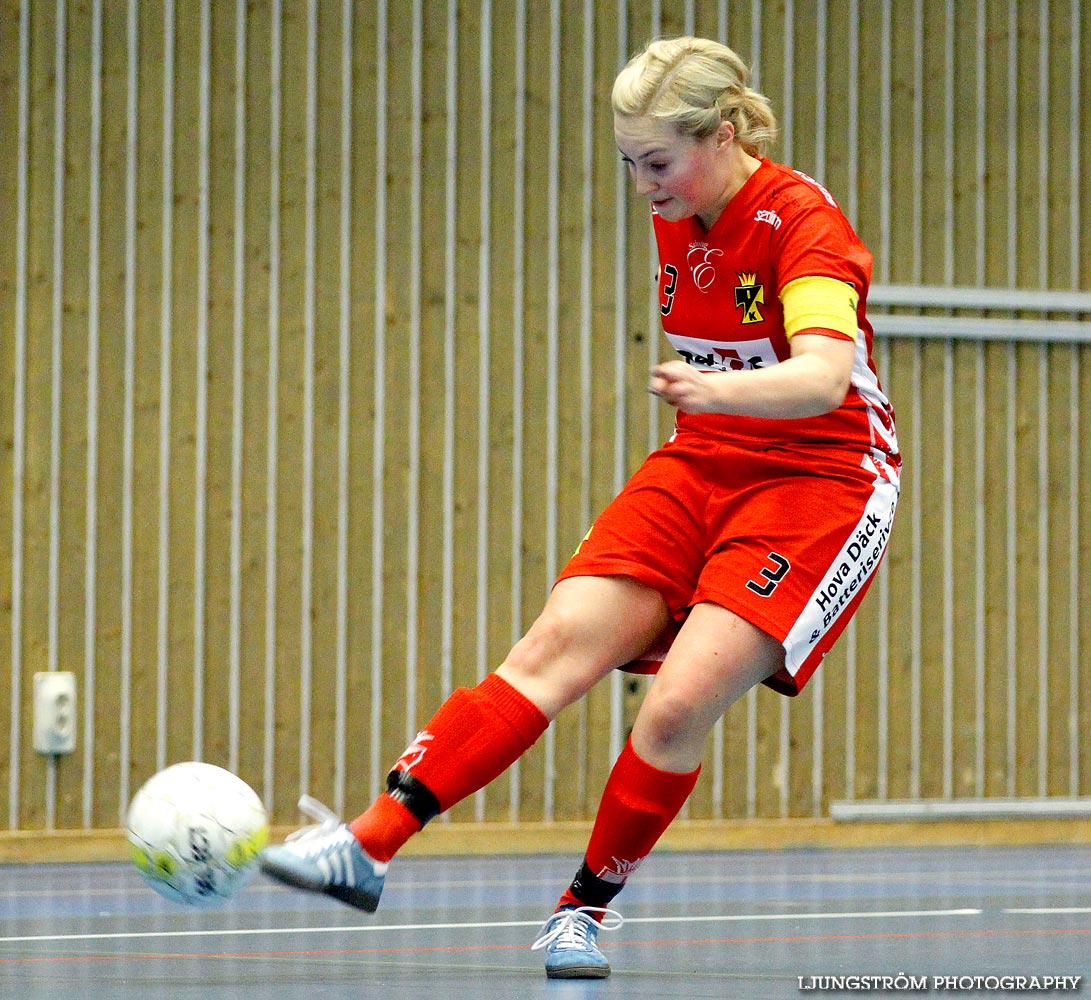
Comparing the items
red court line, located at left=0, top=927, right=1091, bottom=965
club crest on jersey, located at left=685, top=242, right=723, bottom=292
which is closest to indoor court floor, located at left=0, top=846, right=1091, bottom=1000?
red court line, located at left=0, top=927, right=1091, bottom=965

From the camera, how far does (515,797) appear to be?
261 inches

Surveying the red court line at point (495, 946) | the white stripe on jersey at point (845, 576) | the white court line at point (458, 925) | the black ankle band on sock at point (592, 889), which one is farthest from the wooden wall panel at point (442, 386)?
the white stripe on jersey at point (845, 576)

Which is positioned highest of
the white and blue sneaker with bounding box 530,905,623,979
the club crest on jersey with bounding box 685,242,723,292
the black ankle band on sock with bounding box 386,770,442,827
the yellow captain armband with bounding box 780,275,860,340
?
the club crest on jersey with bounding box 685,242,723,292

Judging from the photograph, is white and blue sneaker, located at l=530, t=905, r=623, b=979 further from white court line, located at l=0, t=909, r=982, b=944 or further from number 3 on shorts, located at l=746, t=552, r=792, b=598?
white court line, located at l=0, t=909, r=982, b=944

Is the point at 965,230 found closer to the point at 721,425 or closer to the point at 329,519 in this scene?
the point at 329,519

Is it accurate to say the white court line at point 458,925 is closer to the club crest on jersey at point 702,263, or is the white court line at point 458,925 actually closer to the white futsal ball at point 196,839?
the white futsal ball at point 196,839

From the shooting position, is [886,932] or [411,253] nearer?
[886,932]

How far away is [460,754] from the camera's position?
3.08 m

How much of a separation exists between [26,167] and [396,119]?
134cm

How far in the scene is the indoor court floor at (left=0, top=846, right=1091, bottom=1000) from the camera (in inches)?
117

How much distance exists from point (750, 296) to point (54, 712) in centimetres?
387

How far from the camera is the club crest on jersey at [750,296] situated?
3.12 metres

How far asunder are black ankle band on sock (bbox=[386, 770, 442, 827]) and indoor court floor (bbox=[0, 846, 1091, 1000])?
0.92ft

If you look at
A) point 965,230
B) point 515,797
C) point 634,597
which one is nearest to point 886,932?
point 634,597
